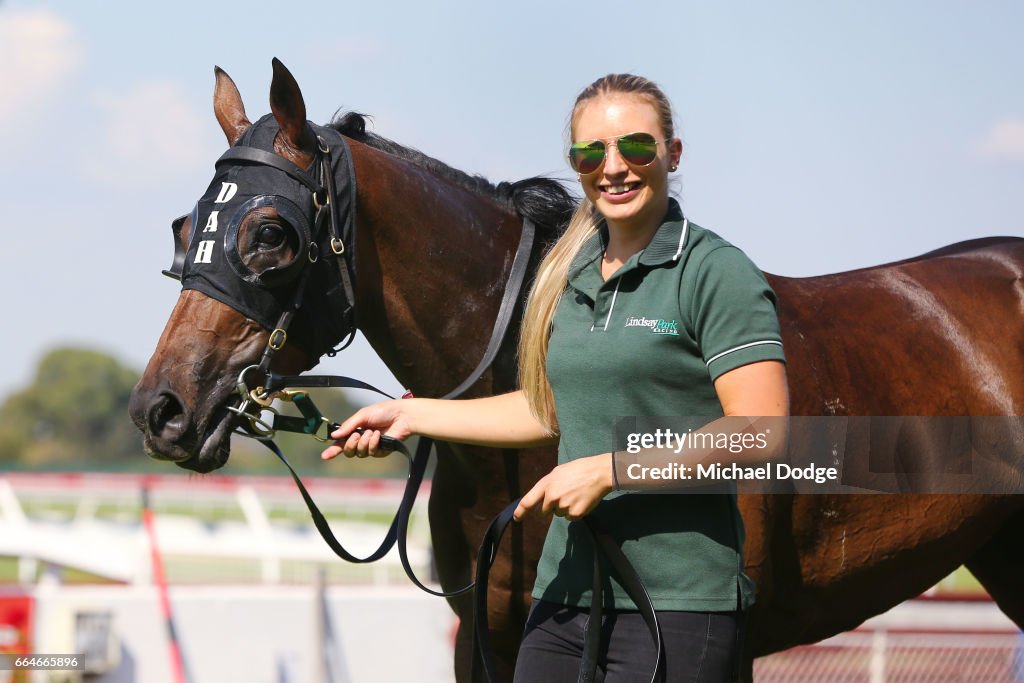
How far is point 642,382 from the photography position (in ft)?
7.36

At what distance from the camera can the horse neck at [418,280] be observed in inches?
133

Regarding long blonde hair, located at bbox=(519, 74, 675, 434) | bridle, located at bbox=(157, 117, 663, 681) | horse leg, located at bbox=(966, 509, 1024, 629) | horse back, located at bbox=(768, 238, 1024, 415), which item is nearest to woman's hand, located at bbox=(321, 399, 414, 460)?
bridle, located at bbox=(157, 117, 663, 681)

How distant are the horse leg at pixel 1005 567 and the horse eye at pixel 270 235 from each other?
9.25ft

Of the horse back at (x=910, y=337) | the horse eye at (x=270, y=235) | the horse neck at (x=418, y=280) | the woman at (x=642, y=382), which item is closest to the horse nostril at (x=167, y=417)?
the horse eye at (x=270, y=235)

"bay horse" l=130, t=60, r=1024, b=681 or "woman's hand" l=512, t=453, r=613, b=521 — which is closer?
"woman's hand" l=512, t=453, r=613, b=521

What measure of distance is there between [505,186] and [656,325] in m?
1.56

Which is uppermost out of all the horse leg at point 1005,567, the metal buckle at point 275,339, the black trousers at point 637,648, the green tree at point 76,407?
the green tree at point 76,407

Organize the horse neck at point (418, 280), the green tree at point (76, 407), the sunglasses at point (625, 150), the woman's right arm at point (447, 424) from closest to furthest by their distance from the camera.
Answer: the sunglasses at point (625, 150) → the woman's right arm at point (447, 424) → the horse neck at point (418, 280) → the green tree at point (76, 407)

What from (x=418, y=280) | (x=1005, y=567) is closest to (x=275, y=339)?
(x=418, y=280)

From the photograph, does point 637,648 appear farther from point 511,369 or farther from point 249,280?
point 249,280

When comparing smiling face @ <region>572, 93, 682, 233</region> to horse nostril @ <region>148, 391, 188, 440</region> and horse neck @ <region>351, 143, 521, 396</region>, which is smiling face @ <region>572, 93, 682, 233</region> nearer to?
horse neck @ <region>351, 143, 521, 396</region>

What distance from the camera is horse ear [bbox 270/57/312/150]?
324 centimetres

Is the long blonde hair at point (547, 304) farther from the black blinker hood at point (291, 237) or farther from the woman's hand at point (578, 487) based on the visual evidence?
the black blinker hood at point (291, 237)

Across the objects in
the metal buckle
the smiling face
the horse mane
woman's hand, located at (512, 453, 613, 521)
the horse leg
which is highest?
the horse mane
